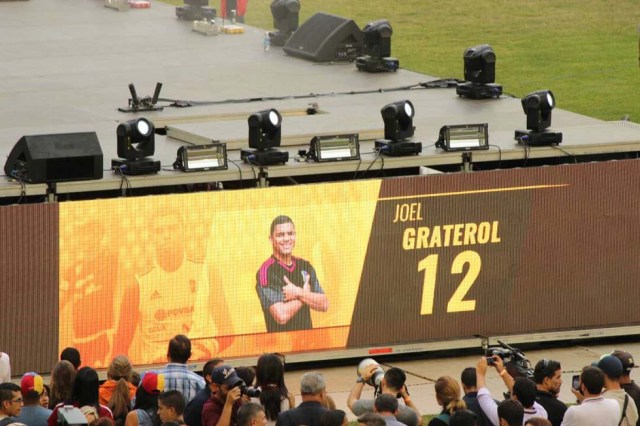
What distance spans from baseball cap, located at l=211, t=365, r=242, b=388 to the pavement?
4751 millimetres

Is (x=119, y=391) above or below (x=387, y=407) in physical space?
below

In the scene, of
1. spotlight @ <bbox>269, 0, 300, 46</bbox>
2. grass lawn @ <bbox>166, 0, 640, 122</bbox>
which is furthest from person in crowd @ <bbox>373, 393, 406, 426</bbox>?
grass lawn @ <bbox>166, 0, 640, 122</bbox>

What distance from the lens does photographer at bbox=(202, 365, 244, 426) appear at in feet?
46.0

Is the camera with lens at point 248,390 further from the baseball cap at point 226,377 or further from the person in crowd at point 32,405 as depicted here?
the person in crowd at point 32,405

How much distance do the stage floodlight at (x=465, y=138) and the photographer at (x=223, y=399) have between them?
724cm

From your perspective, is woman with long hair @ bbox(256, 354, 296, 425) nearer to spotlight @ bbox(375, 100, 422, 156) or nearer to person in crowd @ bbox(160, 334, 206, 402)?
person in crowd @ bbox(160, 334, 206, 402)

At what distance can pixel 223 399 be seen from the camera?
14.3 meters

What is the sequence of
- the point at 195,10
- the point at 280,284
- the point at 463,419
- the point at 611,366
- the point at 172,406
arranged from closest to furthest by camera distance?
the point at 463,419
the point at 172,406
the point at 611,366
the point at 280,284
the point at 195,10

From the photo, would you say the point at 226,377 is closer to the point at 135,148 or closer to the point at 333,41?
the point at 135,148

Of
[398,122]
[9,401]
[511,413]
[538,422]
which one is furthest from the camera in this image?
[398,122]

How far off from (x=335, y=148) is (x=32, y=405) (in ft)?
23.4

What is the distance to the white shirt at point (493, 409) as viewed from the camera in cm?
1413

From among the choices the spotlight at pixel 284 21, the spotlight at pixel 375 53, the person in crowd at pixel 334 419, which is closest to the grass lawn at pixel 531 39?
the spotlight at pixel 284 21

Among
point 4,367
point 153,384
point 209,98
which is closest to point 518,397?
point 153,384
